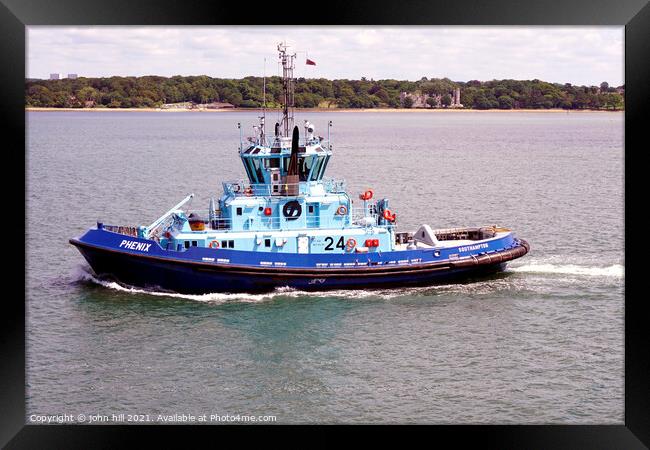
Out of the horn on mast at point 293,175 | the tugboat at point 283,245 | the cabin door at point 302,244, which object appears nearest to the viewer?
the tugboat at point 283,245

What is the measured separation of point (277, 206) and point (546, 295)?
8.44m

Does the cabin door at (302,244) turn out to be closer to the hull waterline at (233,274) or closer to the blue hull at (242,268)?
the blue hull at (242,268)

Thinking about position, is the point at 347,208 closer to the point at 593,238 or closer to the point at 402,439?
the point at 593,238

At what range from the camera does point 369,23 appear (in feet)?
42.7

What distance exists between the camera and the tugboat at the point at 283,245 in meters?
26.9

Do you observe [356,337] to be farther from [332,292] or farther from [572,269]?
[572,269]

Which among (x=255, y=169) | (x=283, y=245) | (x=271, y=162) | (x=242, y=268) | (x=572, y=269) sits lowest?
(x=572, y=269)

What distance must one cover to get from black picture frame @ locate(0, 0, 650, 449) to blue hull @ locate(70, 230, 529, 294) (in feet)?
43.2

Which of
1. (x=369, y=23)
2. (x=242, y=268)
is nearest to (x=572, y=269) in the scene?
(x=242, y=268)

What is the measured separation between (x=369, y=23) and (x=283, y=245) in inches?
594

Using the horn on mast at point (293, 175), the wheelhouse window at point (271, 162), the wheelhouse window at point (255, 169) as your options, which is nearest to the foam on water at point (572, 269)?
the horn on mast at point (293, 175)

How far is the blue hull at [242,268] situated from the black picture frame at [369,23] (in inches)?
519

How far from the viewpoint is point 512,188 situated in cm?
4947

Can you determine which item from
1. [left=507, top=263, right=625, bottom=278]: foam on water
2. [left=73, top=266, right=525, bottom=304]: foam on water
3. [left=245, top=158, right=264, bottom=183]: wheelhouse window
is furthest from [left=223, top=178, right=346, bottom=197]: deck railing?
[left=507, top=263, right=625, bottom=278]: foam on water
